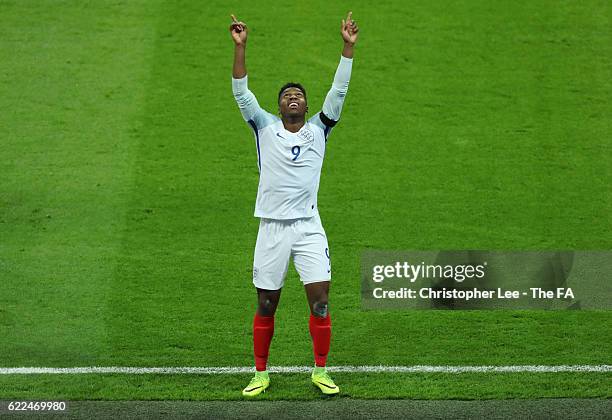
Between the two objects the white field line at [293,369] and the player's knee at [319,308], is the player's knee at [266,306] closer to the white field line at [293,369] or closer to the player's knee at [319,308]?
the player's knee at [319,308]

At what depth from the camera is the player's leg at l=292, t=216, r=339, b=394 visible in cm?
852

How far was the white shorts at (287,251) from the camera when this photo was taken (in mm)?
8547

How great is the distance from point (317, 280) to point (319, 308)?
0.22 meters

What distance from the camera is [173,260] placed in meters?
11.1

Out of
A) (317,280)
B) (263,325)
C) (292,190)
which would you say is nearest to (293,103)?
(292,190)

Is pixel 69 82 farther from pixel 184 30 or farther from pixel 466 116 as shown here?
pixel 466 116

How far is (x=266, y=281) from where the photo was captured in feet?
28.1

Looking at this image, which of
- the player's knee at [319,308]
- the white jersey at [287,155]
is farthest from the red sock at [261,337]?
the white jersey at [287,155]

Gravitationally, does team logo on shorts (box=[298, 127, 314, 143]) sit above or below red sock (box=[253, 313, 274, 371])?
above

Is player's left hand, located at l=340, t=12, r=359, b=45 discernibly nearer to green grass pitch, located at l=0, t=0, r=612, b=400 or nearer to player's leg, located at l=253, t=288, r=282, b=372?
Answer: player's leg, located at l=253, t=288, r=282, b=372

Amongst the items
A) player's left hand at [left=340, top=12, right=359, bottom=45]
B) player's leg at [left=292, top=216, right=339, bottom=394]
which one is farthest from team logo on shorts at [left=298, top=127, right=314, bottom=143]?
player's left hand at [left=340, top=12, right=359, bottom=45]

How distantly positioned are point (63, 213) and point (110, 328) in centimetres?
225

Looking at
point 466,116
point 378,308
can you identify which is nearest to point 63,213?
point 378,308

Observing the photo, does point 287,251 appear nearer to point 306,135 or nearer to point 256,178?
point 306,135
